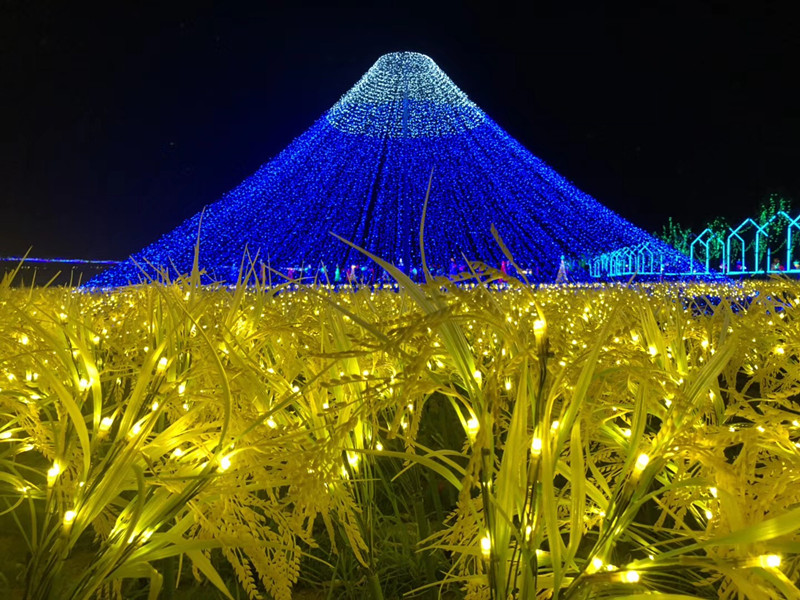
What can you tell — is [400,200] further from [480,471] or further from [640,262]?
[480,471]

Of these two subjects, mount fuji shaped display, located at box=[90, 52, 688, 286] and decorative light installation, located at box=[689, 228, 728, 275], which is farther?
mount fuji shaped display, located at box=[90, 52, 688, 286]

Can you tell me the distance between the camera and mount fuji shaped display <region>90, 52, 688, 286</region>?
58.7ft

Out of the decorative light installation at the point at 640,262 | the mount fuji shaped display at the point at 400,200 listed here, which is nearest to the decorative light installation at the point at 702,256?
the decorative light installation at the point at 640,262

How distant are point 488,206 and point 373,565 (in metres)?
18.4

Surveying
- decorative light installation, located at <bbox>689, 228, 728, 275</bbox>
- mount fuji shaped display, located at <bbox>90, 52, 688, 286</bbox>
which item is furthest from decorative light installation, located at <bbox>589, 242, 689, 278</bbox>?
decorative light installation, located at <bbox>689, 228, 728, 275</bbox>

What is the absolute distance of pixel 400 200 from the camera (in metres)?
20.3

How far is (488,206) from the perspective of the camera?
64.2ft

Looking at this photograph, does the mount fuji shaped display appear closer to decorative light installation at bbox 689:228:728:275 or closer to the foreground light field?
decorative light installation at bbox 689:228:728:275

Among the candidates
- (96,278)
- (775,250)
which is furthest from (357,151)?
(775,250)

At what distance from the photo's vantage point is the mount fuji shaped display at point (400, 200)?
1791cm

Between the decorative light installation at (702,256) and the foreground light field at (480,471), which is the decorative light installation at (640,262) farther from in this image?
the foreground light field at (480,471)

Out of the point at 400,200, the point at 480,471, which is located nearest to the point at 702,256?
the point at 400,200

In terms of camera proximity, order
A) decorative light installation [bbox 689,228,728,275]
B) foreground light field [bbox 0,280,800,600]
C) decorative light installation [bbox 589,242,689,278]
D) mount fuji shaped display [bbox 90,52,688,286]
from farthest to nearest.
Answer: mount fuji shaped display [bbox 90,52,688,286] → decorative light installation [bbox 589,242,689,278] → decorative light installation [bbox 689,228,728,275] → foreground light field [bbox 0,280,800,600]

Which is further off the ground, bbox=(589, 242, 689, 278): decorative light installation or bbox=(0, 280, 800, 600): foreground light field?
bbox=(589, 242, 689, 278): decorative light installation
